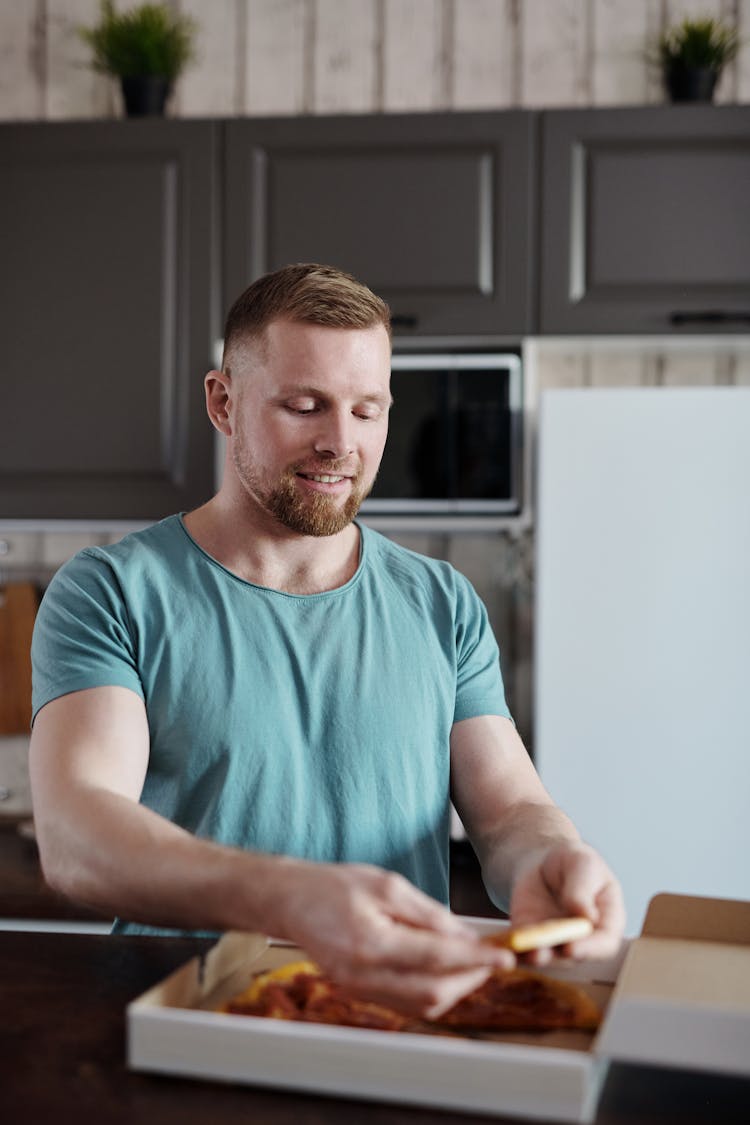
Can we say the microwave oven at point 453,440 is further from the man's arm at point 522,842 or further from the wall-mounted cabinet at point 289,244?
the man's arm at point 522,842

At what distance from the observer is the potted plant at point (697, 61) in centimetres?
257

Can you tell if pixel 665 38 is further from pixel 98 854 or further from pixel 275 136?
pixel 98 854

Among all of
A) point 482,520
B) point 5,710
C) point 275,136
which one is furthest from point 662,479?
point 5,710

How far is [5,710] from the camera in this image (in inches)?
113

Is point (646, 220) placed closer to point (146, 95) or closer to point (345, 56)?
point (345, 56)

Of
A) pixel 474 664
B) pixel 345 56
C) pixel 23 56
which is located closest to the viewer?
pixel 474 664

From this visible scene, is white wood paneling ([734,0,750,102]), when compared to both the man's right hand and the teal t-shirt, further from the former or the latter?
the man's right hand

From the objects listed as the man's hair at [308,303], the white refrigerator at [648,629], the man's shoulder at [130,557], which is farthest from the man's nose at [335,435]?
the white refrigerator at [648,629]

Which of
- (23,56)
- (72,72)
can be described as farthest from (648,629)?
(23,56)

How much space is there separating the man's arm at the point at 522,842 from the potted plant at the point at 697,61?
65.9 inches

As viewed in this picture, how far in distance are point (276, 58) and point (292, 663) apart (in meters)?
2.03

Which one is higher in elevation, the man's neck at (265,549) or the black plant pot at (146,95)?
the black plant pot at (146,95)

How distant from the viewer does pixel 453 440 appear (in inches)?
95.1

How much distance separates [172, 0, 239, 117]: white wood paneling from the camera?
294cm
